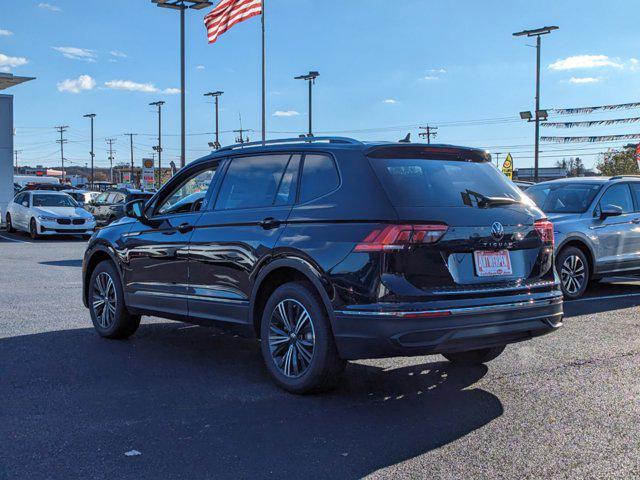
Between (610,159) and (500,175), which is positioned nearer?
(500,175)

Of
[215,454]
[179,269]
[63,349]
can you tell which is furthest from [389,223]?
[63,349]

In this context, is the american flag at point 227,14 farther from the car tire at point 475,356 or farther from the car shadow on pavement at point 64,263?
the car tire at point 475,356

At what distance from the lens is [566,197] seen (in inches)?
437

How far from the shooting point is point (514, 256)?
17.1ft

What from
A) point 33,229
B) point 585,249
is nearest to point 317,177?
point 585,249

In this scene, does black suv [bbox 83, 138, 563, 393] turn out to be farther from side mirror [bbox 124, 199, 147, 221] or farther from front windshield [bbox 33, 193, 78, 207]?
front windshield [bbox 33, 193, 78, 207]

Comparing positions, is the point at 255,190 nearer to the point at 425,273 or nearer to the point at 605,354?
the point at 425,273

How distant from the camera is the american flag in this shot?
25.5m

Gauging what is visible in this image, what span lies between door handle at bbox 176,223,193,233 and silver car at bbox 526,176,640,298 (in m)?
5.66

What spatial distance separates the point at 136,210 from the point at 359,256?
3019mm

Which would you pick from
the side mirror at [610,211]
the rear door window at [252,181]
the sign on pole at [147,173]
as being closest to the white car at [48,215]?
the side mirror at [610,211]

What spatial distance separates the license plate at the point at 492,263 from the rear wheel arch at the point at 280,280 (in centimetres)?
103

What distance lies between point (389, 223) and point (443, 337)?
0.80 m

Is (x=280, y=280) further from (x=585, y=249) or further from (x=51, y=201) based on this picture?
(x=51, y=201)
